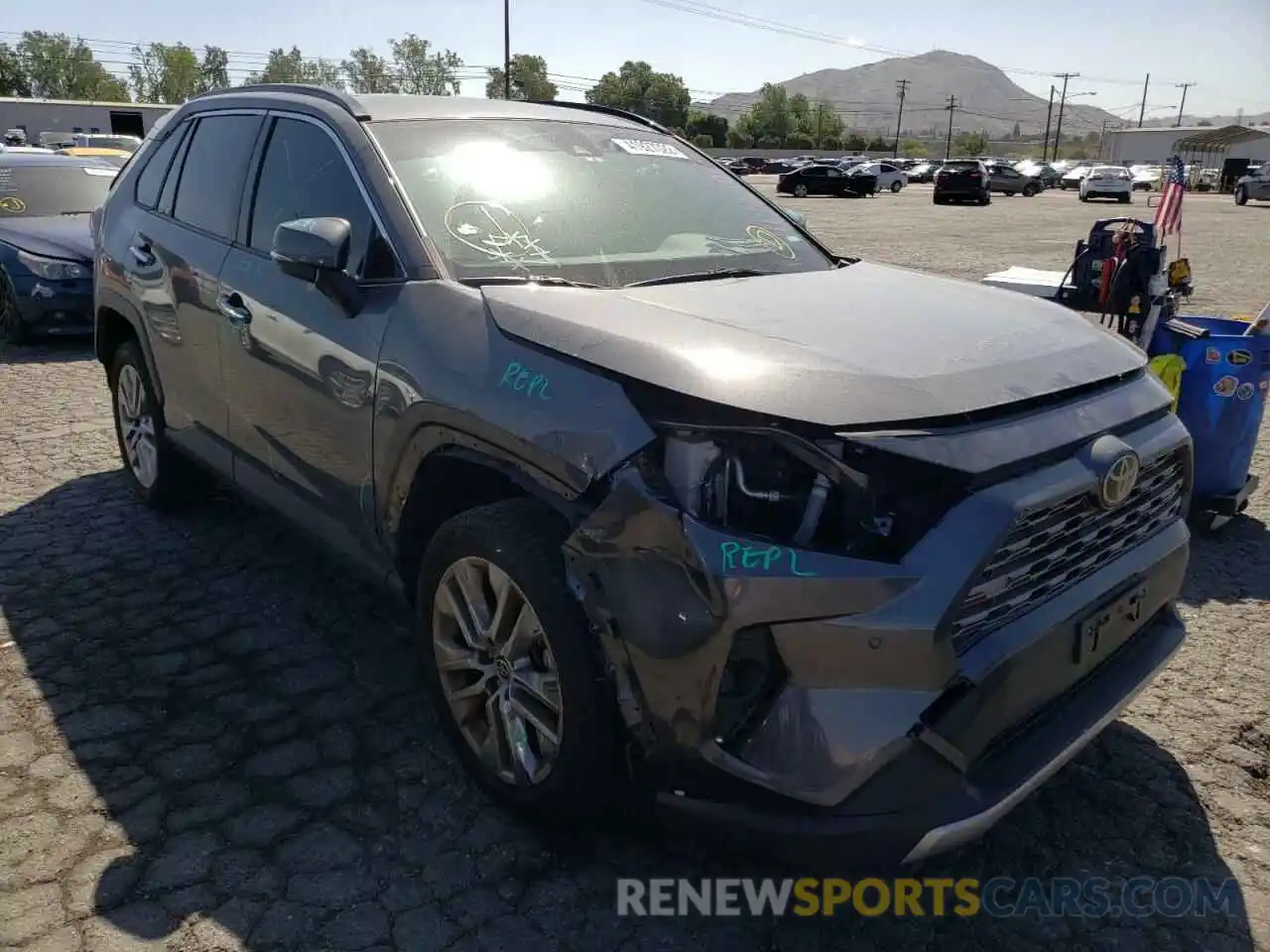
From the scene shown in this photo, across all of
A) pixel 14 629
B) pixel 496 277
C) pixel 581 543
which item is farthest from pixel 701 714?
pixel 14 629

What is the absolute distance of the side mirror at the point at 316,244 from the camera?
281 centimetres

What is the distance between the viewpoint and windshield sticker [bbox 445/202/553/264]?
298 centimetres

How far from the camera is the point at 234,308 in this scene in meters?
3.59

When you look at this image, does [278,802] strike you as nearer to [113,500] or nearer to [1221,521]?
[113,500]

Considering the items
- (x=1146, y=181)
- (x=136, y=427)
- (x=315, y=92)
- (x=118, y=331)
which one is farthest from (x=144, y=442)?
(x=1146, y=181)

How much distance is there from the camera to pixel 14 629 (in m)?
3.84

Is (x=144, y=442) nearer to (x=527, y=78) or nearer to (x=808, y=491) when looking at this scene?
(x=808, y=491)

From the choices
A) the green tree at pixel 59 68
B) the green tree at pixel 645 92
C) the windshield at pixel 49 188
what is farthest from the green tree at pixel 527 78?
the windshield at pixel 49 188

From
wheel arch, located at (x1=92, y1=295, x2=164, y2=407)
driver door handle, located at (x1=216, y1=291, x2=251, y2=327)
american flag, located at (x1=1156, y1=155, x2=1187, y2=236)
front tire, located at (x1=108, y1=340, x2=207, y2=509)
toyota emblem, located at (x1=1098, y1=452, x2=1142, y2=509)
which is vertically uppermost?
american flag, located at (x1=1156, y1=155, x2=1187, y2=236)

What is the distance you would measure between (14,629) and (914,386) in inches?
138

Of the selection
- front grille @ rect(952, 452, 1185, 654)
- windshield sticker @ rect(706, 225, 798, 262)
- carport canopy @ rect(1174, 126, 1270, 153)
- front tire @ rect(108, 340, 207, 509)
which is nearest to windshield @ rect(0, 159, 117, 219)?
front tire @ rect(108, 340, 207, 509)

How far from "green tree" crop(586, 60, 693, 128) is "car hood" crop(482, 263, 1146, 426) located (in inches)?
4384

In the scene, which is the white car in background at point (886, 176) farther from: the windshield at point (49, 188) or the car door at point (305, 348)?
the car door at point (305, 348)

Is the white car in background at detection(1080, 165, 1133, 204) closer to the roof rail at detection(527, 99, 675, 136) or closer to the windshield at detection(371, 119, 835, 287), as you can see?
the roof rail at detection(527, 99, 675, 136)
